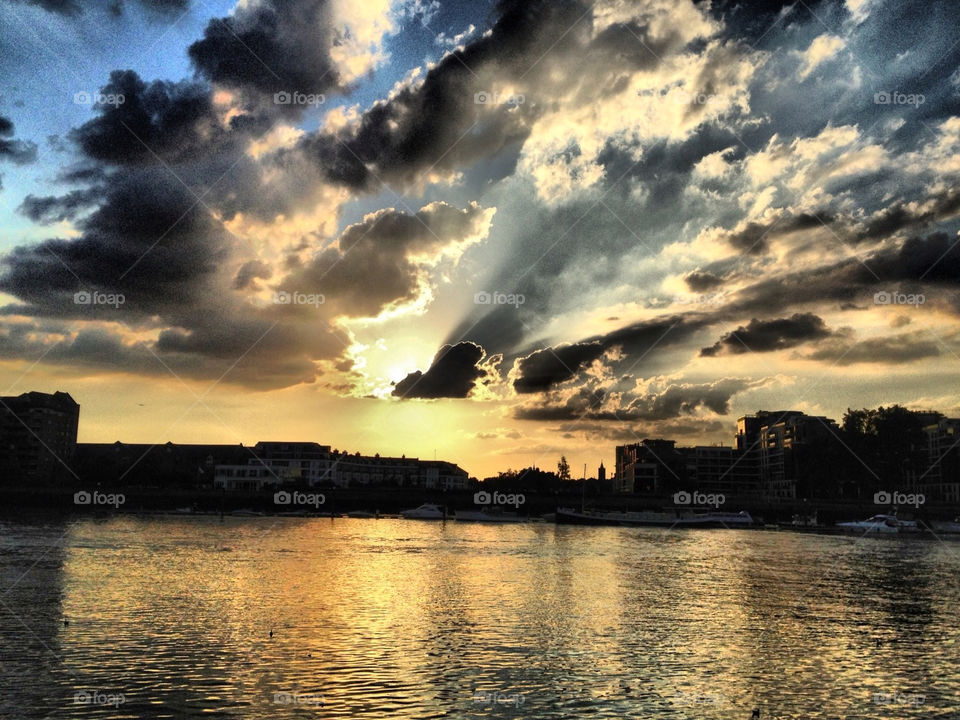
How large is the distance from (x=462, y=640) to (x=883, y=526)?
153787mm

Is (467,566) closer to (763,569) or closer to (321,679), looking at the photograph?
(763,569)

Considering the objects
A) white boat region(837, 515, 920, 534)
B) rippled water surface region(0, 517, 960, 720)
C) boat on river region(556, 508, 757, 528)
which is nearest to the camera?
rippled water surface region(0, 517, 960, 720)

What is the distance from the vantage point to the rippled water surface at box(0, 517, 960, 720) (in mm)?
26609

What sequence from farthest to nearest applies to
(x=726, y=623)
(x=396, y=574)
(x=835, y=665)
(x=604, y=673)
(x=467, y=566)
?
(x=467, y=566)
(x=396, y=574)
(x=726, y=623)
(x=835, y=665)
(x=604, y=673)

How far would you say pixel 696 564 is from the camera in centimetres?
8238

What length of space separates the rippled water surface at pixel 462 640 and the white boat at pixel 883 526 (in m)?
98.1

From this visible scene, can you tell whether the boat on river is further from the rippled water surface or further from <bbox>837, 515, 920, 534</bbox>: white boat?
the rippled water surface

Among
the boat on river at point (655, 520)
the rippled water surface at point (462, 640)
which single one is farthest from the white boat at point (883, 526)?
the rippled water surface at point (462, 640)

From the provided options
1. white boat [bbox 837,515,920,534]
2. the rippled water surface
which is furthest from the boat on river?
the rippled water surface

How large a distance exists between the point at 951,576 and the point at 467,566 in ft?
147

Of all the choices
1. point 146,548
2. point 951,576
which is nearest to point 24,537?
point 146,548

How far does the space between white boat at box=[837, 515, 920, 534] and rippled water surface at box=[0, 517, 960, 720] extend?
98078mm

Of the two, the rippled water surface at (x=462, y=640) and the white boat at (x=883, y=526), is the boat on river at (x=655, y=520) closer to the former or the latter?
the white boat at (x=883, y=526)

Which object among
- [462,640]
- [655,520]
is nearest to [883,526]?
[655,520]
